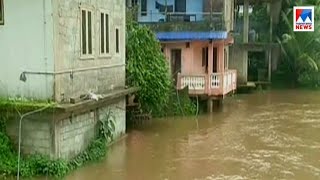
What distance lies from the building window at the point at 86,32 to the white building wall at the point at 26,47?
172 cm

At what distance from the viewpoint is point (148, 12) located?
24766mm

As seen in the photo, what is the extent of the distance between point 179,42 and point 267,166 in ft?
33.9

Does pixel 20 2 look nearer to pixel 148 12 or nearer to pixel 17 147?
pixel 17 147

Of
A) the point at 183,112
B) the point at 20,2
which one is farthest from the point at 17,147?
the point at 183,112

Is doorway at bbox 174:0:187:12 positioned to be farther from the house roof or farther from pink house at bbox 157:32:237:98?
the house roof

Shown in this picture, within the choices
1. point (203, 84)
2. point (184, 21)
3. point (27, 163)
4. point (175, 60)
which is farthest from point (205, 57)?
point (27, 163)

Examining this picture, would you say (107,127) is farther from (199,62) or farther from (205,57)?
(205,57)

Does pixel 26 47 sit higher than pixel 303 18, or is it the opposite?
pixel 303 18

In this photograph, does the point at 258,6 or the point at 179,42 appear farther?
the point at 258,6

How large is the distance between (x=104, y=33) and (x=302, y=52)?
20507 mm

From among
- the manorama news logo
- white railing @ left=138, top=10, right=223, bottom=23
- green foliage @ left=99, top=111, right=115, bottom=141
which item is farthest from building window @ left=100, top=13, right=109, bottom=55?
white railing @ left=138, top=10, right=223, bottom=23

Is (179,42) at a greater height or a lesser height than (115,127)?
greater

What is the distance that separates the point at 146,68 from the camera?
18.0 metres

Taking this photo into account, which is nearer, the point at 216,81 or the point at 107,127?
the point at 107,127
